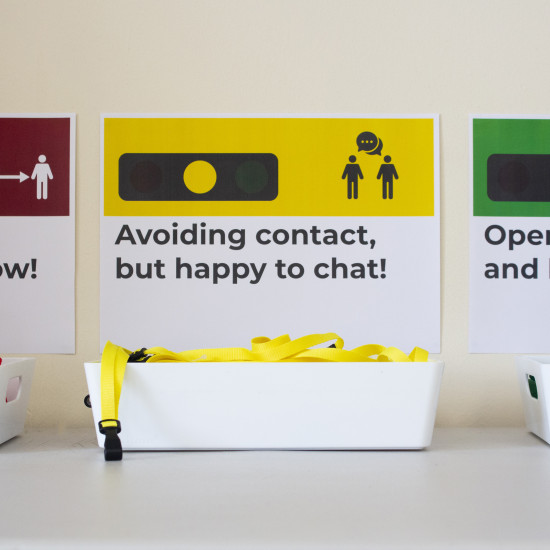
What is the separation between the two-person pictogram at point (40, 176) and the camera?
94 centimetres

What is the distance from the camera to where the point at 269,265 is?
0.94m

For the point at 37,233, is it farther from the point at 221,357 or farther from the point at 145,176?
the point at 221,357

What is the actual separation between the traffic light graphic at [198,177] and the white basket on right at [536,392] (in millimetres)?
431

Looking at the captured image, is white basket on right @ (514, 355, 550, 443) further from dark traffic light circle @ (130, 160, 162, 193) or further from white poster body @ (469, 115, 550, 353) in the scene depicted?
dark traffic light circle @ (130, 160, 162, 193)

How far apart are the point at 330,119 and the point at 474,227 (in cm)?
27

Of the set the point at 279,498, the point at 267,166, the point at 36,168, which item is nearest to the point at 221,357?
the point at 279,498

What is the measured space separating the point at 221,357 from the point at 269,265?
240 mm

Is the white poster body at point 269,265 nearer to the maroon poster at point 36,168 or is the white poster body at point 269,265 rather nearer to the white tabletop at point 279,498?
the maroon poster at point 36,168

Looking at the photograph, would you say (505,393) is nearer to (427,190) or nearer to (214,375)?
(427,190)

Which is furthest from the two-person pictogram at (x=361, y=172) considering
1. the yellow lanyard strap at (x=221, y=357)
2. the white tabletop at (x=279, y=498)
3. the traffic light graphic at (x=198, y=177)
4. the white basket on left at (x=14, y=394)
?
the white basket on left at (x=14, y=394)

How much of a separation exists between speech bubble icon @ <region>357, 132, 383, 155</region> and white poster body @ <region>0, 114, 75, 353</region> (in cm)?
44

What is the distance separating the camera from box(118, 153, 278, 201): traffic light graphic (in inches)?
37.1

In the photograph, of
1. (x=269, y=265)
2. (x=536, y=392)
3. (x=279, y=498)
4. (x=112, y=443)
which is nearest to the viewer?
(x=279, y=498)

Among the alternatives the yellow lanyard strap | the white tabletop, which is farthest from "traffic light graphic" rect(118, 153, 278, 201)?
the white tabletop
